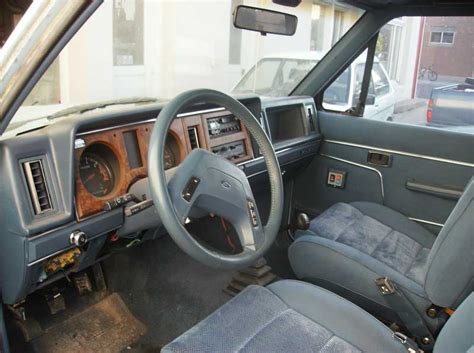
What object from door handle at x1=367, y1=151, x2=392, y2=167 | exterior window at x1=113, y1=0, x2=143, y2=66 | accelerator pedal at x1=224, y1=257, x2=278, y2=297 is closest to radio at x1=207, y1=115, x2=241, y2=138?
accelerator pedal at x1=224, y1=257, x2=278, y2=297

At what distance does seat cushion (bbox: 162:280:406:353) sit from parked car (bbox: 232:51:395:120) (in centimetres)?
166

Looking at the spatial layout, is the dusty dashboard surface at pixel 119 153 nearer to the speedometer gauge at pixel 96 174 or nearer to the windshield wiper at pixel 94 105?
the speedometer gauge at pixel 96 174

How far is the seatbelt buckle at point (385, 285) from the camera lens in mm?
1863

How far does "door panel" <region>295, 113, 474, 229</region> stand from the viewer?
2727 mm

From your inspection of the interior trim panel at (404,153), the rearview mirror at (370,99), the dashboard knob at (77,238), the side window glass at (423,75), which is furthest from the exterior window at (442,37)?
the dashboard knob at (77,238)

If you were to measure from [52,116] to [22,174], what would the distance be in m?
0.48

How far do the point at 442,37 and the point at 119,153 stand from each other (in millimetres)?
1982

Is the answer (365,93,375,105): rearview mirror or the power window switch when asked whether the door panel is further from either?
(365,93,375,105): rearview mirror

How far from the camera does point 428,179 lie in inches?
111

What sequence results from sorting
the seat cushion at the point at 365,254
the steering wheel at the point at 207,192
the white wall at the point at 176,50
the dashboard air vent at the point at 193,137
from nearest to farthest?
the steering wheel at the point at 207,192, the seat cushion at the point at 365,254, the dashboard air vent at the point at 193,137, the white wall at the point at 176,50

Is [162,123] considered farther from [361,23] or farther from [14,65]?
[361,23]

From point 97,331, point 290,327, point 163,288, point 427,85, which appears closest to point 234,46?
point 427,85

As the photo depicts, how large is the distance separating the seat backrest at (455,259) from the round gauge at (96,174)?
1209 millimetres

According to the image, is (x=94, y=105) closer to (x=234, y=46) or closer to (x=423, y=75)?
(x=423, y=75)
